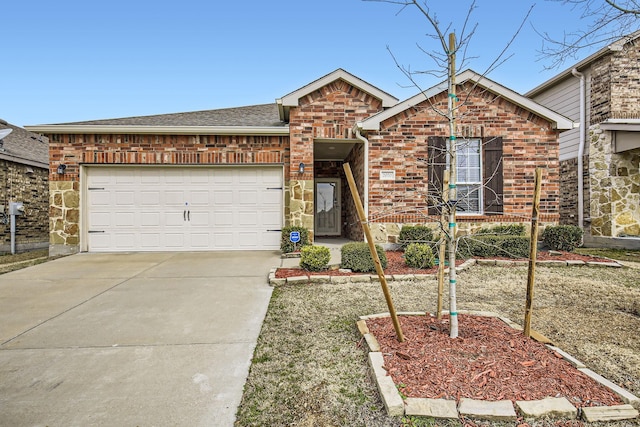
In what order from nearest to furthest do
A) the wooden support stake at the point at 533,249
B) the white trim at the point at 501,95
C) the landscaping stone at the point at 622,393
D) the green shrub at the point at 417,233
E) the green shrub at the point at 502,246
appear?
the landscaping stone at the point at 622,393 < the wooden support stake at the point at 533,249 < the green shrub at the point at 502,246 < the green shrub at the point at 417,233 < the white trim at the point at 501,95

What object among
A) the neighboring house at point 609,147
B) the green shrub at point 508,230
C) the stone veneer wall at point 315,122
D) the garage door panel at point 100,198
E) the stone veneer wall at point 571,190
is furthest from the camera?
the stone veneer wall at point 571,190

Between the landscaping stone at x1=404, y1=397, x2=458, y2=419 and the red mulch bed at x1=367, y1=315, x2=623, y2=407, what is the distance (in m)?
0.07

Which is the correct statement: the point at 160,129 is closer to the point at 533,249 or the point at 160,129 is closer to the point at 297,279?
the point at 297,279

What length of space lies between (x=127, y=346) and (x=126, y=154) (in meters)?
6.96

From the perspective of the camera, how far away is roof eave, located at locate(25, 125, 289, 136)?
828cm

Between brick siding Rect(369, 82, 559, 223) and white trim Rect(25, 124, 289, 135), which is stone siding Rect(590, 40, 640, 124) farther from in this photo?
white trim Rect(25, 124, 289, 135)

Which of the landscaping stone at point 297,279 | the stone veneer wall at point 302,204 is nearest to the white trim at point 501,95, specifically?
the stone veneer wall at point 302,204

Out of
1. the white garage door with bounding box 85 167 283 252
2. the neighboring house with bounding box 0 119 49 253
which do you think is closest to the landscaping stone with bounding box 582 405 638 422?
the white garage door with bounding box 85 167 283 252

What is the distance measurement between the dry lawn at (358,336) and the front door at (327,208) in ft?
22.4

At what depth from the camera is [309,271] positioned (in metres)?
5.97

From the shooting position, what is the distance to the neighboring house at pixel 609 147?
9.47m

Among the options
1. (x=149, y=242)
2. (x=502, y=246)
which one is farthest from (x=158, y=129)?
(x=502, y=246)

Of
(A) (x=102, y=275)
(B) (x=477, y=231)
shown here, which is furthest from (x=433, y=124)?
(A) (x=102, y=275)

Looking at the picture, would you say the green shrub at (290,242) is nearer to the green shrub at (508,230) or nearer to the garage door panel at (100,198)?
the green shrub at (508,230)
